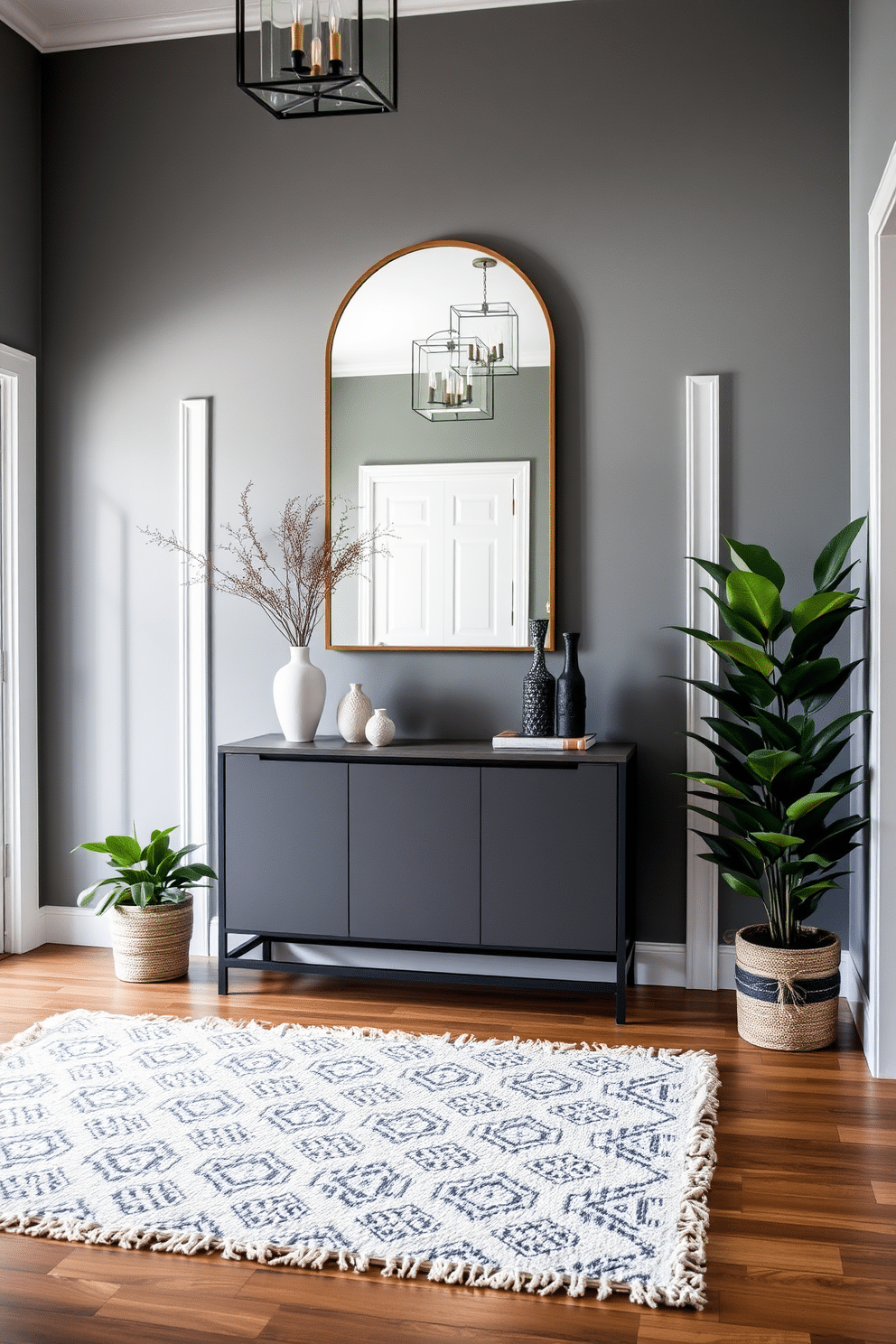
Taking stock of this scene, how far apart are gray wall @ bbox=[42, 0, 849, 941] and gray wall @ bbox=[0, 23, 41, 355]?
7 cm

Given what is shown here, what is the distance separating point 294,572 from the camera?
3.80 m

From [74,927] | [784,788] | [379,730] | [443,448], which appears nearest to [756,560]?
[784,788]

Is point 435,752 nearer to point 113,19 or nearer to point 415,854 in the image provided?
point 415,854

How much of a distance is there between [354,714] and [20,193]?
216cm

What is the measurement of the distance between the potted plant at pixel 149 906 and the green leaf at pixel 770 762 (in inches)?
67.7

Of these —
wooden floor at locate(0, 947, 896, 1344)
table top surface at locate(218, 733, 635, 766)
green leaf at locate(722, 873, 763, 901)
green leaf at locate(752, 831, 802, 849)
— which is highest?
table top surface at locate(218, 733, 635, 766)

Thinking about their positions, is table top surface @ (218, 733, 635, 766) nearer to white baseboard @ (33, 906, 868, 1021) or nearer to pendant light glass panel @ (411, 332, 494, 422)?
white baseboard @ (33, 906, 868, 1021)

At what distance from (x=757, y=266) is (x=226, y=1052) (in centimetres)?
273

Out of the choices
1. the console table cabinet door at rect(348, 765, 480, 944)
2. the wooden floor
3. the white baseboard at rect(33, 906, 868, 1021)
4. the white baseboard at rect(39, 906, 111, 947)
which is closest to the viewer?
the wooden floor

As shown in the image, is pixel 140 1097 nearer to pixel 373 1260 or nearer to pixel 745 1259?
pixel 373 1260

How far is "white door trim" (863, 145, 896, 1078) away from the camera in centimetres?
282

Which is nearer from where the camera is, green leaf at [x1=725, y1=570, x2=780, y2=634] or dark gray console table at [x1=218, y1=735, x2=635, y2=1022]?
green leaf at [x1=725, y1=570, x2=780, y2=634]

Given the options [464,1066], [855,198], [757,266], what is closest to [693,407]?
[757,266]

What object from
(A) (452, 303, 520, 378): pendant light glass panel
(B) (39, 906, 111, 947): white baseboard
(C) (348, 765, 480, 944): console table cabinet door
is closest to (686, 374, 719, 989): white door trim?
(A) (452, 303, 520, 378): pendant light glass panel
